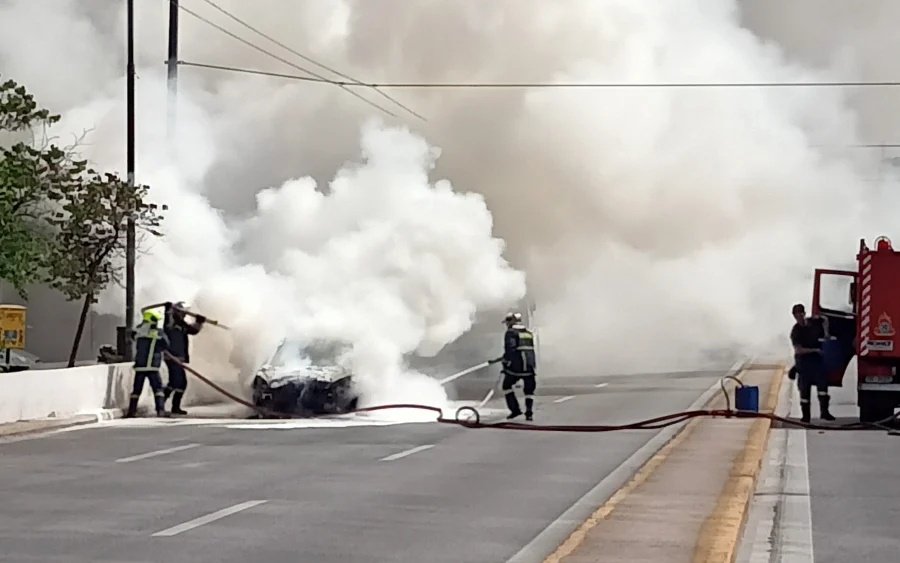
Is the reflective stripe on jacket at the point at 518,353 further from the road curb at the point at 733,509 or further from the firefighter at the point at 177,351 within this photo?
the firefighter at the point at 177,351

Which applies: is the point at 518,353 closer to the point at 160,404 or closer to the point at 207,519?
the point at 160,404

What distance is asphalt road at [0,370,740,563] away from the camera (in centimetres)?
1001

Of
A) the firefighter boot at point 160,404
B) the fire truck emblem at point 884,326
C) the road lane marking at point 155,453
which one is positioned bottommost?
the road lane marking at point 155,453

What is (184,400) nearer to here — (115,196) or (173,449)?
(115,196)

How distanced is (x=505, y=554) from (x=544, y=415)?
13.3 m

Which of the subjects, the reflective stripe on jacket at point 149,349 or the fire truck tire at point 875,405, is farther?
the reflective stripe on jacket at point 149,349

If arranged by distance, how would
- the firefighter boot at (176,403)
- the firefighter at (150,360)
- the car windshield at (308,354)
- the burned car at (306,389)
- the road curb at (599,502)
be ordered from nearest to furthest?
the road curb at (599,502) < the burned car at (306,389) < the car windshield at (308,354) < the firefighter at (150,360) < the firefighter boot at (176,403)

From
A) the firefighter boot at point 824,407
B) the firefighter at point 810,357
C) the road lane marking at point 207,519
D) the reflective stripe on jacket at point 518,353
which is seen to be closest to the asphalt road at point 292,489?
the road lane marking at point 207,519

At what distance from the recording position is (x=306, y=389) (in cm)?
2261

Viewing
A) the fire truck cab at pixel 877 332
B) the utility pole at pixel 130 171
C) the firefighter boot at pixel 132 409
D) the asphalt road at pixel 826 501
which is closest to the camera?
the asphalt road at pixel 826 501

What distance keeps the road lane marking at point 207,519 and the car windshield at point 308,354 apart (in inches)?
426

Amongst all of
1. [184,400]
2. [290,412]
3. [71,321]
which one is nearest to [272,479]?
[290,412]

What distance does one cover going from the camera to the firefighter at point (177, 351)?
23.9 metres

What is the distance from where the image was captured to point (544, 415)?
23.0 m
